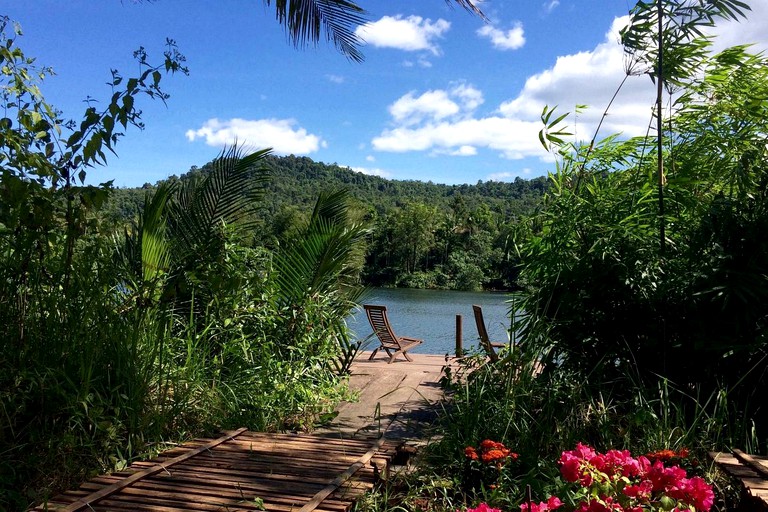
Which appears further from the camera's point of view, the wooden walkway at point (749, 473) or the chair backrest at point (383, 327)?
the chair backrest at point (383, 327)

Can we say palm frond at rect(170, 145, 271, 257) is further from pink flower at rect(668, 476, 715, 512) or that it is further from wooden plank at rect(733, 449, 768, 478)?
pink flower at rect(668, 476, 715, 512)

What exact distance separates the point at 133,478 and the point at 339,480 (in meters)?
0.87

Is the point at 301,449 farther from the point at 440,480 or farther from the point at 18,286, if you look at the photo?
the point at 18,286

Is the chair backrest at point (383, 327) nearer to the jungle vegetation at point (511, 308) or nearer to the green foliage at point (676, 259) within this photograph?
the jungle vegetation at point (511, 308)

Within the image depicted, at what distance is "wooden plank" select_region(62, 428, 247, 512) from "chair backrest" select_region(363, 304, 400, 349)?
18.8 feet

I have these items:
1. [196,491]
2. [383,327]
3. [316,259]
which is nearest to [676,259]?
[316,259]

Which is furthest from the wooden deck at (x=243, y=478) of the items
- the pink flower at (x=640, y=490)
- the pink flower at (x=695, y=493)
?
the pink flower at (x=695, y=493)

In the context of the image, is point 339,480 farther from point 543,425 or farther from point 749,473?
point 749,473

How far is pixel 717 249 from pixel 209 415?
303 centimetres

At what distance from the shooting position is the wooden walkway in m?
2.53

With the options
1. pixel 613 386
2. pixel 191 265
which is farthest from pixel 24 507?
pixel 613 386

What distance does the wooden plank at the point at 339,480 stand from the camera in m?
2.57

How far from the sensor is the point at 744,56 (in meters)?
4.59

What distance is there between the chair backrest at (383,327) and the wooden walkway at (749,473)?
6.33 m
